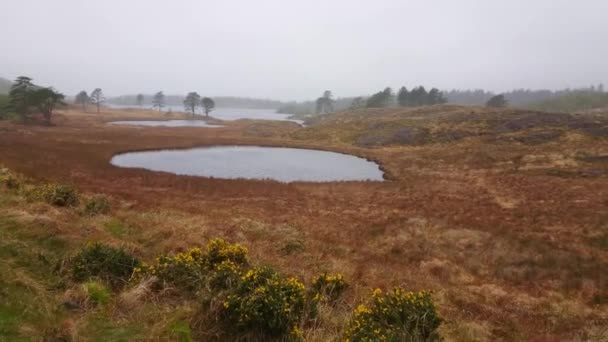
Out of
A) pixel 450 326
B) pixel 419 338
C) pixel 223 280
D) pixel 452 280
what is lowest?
pixel 452 280

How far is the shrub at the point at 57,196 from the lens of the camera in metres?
15.9

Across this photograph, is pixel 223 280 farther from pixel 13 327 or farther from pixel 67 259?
pixel 67 259

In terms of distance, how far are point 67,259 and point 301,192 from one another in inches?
864

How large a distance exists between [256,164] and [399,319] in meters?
37.8

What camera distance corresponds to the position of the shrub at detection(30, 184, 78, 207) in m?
15.9

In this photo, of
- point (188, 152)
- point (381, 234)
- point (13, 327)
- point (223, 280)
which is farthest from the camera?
point (188, 152)

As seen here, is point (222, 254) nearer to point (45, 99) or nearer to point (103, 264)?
point (103, 264)

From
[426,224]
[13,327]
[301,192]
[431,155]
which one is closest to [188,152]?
[301,192]

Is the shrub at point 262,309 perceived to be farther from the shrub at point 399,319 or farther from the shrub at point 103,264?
the shrub at point 103,264

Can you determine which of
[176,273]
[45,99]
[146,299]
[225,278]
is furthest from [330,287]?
[45,99]

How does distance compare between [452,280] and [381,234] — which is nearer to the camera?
[452,280]

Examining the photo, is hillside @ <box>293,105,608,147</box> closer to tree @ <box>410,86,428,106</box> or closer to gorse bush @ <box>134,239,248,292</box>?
gorse bush @ <box>134,239,248,292</box>

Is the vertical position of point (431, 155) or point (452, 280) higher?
point (431, 155)

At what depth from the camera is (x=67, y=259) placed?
8430 millimetres
